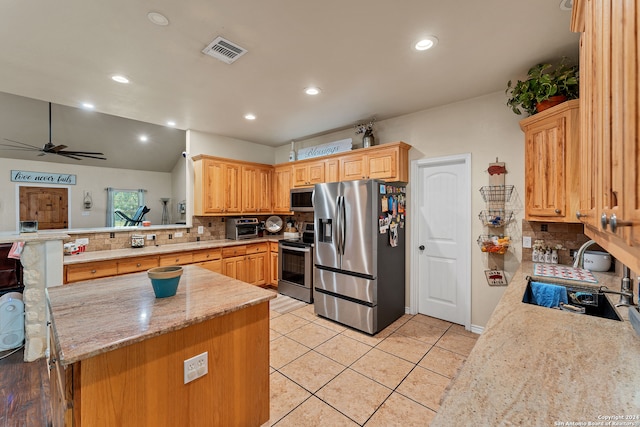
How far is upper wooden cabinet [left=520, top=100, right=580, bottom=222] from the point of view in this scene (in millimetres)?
2057

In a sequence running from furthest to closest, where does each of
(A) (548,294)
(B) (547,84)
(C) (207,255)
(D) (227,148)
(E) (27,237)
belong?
(D) (227,148)
(C) (207,255)
(E) (27,237)
(B) (547,84)
(A) (548,294)

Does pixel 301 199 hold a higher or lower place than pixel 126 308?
higher

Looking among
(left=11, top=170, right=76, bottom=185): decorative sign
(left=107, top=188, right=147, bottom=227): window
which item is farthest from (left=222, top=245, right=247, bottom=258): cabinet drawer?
(left=11, top=170, right=76, bottom=185): decorative sign

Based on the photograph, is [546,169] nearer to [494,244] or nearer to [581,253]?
[581,253]

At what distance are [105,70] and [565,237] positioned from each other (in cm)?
453

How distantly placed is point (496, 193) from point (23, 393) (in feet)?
15.2

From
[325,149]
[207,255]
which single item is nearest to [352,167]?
[325,149]

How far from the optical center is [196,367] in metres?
1.34

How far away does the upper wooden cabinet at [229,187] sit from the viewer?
4.22 m

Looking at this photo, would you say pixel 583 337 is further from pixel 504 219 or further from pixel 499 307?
pixel 504 219

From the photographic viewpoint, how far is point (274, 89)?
2852 mm

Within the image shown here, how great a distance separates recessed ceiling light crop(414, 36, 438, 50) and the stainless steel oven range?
2.78 metres

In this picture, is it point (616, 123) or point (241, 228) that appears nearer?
point (616, 123)

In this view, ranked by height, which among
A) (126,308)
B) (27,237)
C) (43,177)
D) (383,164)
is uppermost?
(43,177)
